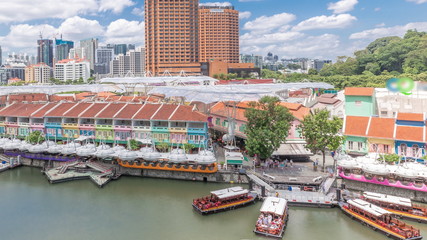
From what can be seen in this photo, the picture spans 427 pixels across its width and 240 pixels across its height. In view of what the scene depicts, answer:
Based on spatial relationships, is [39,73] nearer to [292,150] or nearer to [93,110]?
[93,110]

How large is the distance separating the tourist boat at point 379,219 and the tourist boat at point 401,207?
0.63 metres

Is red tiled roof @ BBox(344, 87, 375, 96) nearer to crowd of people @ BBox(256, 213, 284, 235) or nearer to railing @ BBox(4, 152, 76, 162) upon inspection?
crowd of people @ BBox(256, 213, 284, 235)

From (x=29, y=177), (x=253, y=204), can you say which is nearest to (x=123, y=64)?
(x=29, y=177)

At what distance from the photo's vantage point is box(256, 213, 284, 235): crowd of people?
20578 millimetres

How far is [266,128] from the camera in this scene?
2945cm

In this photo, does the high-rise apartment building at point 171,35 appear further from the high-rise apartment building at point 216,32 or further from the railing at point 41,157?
the railing at point 41,157

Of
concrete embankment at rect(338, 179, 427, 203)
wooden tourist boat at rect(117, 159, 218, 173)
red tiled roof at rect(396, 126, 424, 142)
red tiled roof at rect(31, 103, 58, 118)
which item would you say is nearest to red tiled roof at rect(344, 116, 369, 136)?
red tiled roof at rect(396, 126, 424, 142)

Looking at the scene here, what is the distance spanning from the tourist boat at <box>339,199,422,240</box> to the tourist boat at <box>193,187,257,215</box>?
683 centimetres

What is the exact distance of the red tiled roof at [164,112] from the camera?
33781 millimetres

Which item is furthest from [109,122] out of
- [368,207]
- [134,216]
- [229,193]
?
[368,207]

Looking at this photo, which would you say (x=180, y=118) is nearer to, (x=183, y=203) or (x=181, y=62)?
(x=183, y=203)

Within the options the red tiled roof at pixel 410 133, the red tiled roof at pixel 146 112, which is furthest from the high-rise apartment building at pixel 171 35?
the red tiled roof at pixel 410 133

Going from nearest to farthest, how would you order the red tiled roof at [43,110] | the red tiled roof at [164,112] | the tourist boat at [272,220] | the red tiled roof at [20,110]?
1. the tourist boat at [272,220]
2. the red tiled roof at [164,112]
3. the red tiled roof at [43,110]
4. the red tiled roof at [20,110]

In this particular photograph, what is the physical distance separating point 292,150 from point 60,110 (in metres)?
25.5
